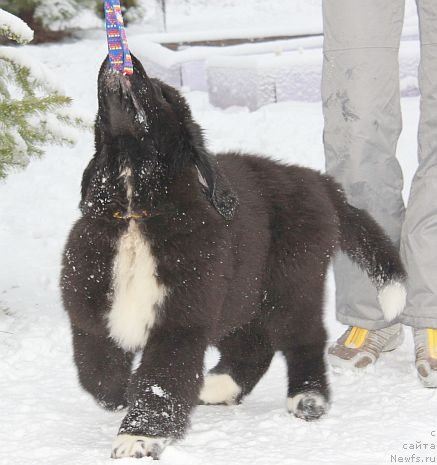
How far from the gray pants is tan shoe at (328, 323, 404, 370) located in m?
0.05

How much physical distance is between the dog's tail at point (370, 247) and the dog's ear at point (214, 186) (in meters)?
0.72

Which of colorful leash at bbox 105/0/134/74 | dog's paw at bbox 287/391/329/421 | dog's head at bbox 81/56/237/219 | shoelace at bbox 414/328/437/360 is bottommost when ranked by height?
shoelace at bbox 414/328/437/360

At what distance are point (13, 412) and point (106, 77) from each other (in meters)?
1.26

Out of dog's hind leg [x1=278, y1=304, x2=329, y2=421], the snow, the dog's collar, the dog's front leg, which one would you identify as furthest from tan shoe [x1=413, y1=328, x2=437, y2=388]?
the snow

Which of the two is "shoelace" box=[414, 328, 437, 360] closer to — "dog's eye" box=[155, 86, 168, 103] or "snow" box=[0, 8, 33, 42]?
"dog's eye" box=[155, 86, 168, 103]

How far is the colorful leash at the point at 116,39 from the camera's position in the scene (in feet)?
9.39

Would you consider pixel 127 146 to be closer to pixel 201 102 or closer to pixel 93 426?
pixel 93 426

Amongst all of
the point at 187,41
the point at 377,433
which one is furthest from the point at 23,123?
the point at 187,41

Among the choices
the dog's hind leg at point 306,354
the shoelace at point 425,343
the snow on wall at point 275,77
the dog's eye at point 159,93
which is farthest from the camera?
the snow on wall at point 275,77

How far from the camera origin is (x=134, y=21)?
15.5m

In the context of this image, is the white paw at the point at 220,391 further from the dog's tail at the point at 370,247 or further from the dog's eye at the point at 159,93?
the dog's eye at the point at 159,93

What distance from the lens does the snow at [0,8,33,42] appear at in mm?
4316

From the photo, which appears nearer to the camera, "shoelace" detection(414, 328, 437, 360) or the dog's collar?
the dog's collar

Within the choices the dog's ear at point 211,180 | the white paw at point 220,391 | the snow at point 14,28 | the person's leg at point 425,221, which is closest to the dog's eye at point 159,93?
the dog's ear at point 211,180
